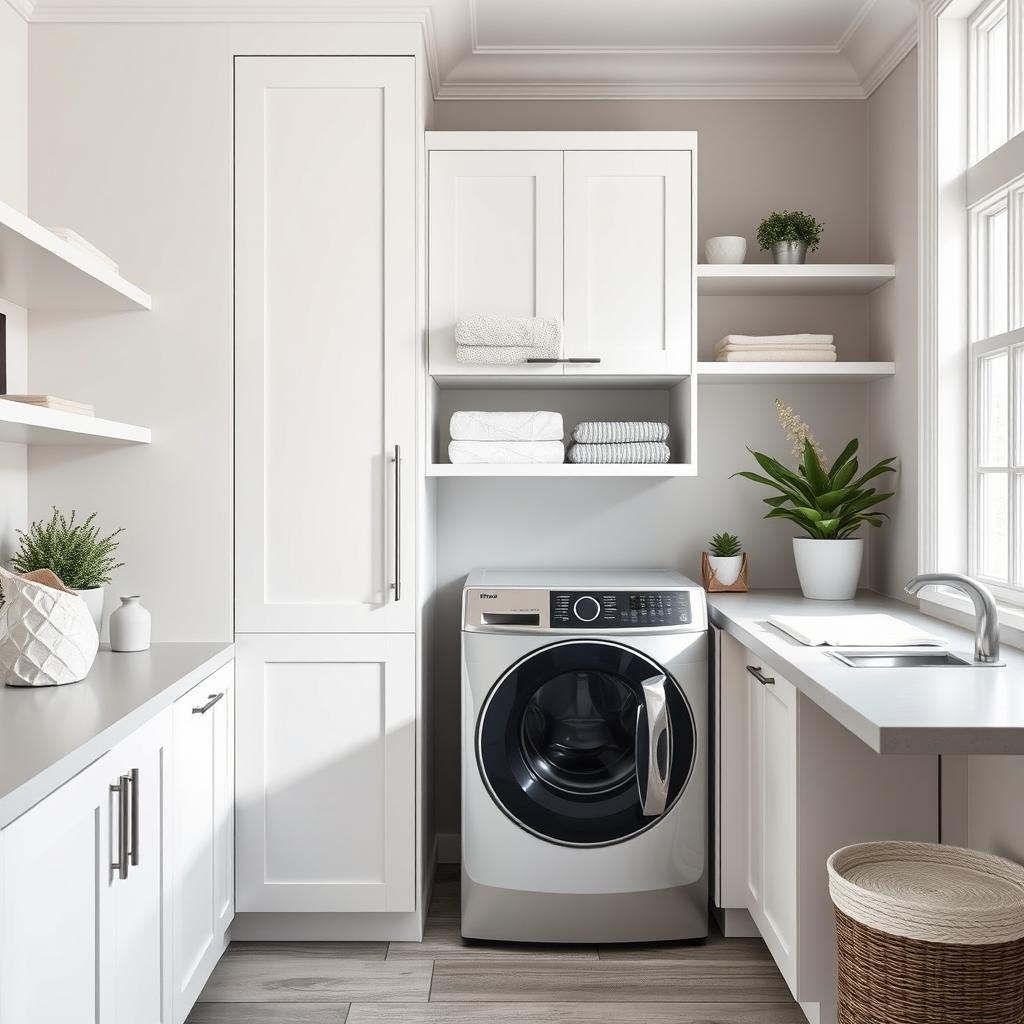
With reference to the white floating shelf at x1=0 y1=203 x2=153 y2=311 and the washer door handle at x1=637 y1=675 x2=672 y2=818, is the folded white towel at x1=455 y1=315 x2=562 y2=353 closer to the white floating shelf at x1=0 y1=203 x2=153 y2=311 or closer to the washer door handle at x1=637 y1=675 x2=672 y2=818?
the white floating shelf at x1=0 y1=203 x2=153 y2=311

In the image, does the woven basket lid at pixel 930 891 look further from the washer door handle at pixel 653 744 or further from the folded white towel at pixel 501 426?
the folded white towel at pixel 501 426

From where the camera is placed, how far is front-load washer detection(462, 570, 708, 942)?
8.04 feet

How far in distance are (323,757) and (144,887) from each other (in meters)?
0.75

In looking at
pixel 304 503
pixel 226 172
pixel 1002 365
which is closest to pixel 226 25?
pixel 226 172

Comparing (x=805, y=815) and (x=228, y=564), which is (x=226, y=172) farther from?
(x=805, y=815)

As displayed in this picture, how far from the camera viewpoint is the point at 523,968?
7.88 feet

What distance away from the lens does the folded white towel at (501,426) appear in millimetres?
2635

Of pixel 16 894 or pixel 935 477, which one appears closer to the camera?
pixel 16 894

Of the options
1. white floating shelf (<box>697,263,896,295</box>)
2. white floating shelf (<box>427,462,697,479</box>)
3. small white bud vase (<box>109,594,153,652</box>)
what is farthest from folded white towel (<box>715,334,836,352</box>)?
small white bud vase (<box>109,594,153,652</box>)

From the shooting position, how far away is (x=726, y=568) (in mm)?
2869

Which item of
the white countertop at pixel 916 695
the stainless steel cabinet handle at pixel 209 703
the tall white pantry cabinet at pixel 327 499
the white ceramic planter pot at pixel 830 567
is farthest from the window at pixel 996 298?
the stainless steel cabinet handle at pixel 209 703

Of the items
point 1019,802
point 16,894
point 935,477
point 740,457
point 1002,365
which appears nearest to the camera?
point 16,894

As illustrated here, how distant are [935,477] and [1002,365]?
334mm

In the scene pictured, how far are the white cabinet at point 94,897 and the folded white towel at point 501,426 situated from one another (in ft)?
3.79
